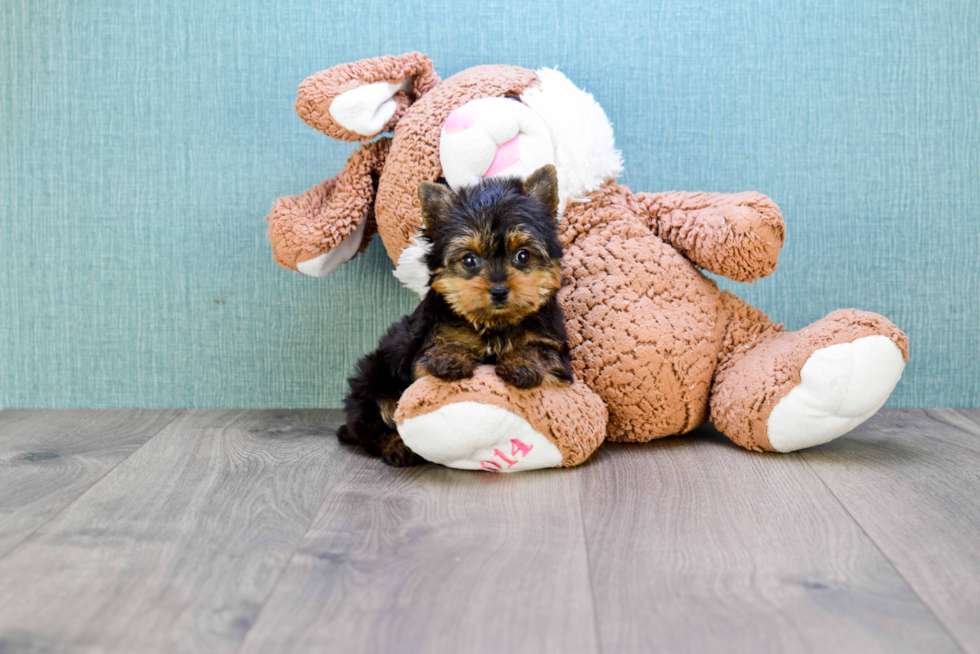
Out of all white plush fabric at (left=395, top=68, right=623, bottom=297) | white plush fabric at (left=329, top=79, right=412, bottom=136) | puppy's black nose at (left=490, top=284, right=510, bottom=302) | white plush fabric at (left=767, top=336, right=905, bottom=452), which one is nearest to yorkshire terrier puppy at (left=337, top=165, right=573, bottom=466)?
puppy's black nose at (left=490, top=284, right=510, bottom=302)

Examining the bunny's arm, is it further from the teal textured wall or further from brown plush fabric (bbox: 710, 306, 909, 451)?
the teal textured wall

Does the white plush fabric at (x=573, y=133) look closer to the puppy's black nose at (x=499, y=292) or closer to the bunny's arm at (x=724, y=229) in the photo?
the bunny's arm at (x=724, y=229)

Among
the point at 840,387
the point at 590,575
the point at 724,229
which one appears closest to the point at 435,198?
the point at 724,229

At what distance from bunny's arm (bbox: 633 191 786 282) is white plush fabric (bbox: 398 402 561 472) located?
633mm

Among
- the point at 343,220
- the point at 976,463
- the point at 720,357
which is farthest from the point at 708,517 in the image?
the point at 343,220

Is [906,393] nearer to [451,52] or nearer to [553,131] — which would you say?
[553,131]

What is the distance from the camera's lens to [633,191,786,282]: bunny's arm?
186cm

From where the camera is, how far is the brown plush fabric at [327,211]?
199cm

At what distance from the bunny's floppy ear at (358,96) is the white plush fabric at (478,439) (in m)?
0.77

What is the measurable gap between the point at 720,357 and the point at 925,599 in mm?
848

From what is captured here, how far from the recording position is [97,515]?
1.54 meters

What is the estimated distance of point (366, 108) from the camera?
6.37 feet

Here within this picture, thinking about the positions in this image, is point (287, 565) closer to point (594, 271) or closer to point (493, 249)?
point (493, 249)

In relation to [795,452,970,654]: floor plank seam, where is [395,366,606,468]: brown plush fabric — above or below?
above
